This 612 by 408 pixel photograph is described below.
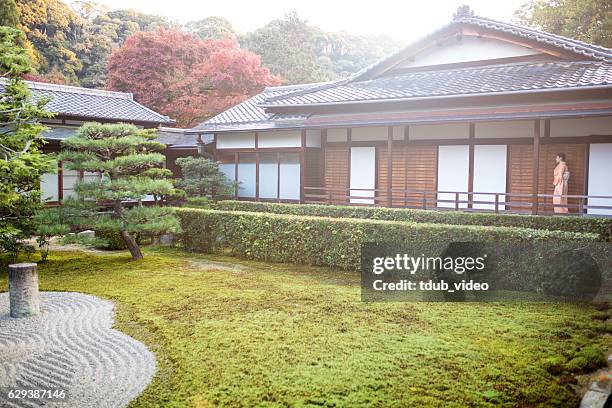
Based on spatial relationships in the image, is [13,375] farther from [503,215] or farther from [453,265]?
[503,215]

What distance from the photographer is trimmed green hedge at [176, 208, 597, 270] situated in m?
9.58

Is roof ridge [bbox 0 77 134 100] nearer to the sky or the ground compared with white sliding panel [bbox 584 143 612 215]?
nearer to the sky

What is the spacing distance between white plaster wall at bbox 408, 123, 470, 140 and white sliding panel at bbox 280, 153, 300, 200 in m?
4.16

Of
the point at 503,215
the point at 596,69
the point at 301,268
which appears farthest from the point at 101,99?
the point at 596,69

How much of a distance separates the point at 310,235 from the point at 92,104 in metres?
12.2

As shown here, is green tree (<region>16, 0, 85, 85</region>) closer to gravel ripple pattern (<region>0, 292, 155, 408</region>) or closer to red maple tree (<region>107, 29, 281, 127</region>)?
red maple tree (<region>107, 29, 281, 127</region>)

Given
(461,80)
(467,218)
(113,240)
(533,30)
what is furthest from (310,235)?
(533,30)

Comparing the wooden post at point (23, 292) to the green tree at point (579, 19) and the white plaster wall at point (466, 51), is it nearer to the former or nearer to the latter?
the white plaster wall at point (466, 51)

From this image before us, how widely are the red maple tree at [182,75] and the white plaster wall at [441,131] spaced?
46.4ft

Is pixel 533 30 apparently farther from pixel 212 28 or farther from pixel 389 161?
pixel 212 28

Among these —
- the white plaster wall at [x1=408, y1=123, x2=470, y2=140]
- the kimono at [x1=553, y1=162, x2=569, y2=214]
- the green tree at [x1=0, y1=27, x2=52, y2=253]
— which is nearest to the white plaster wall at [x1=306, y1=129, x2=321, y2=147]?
the white plaster wall at [x1=408, y1=123, x2=470, y2=140]

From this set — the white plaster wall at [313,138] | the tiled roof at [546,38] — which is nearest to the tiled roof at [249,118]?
the white plaster wall at [313,138]

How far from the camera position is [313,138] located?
18469 millimetres

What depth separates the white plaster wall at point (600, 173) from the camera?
13.4 metres
